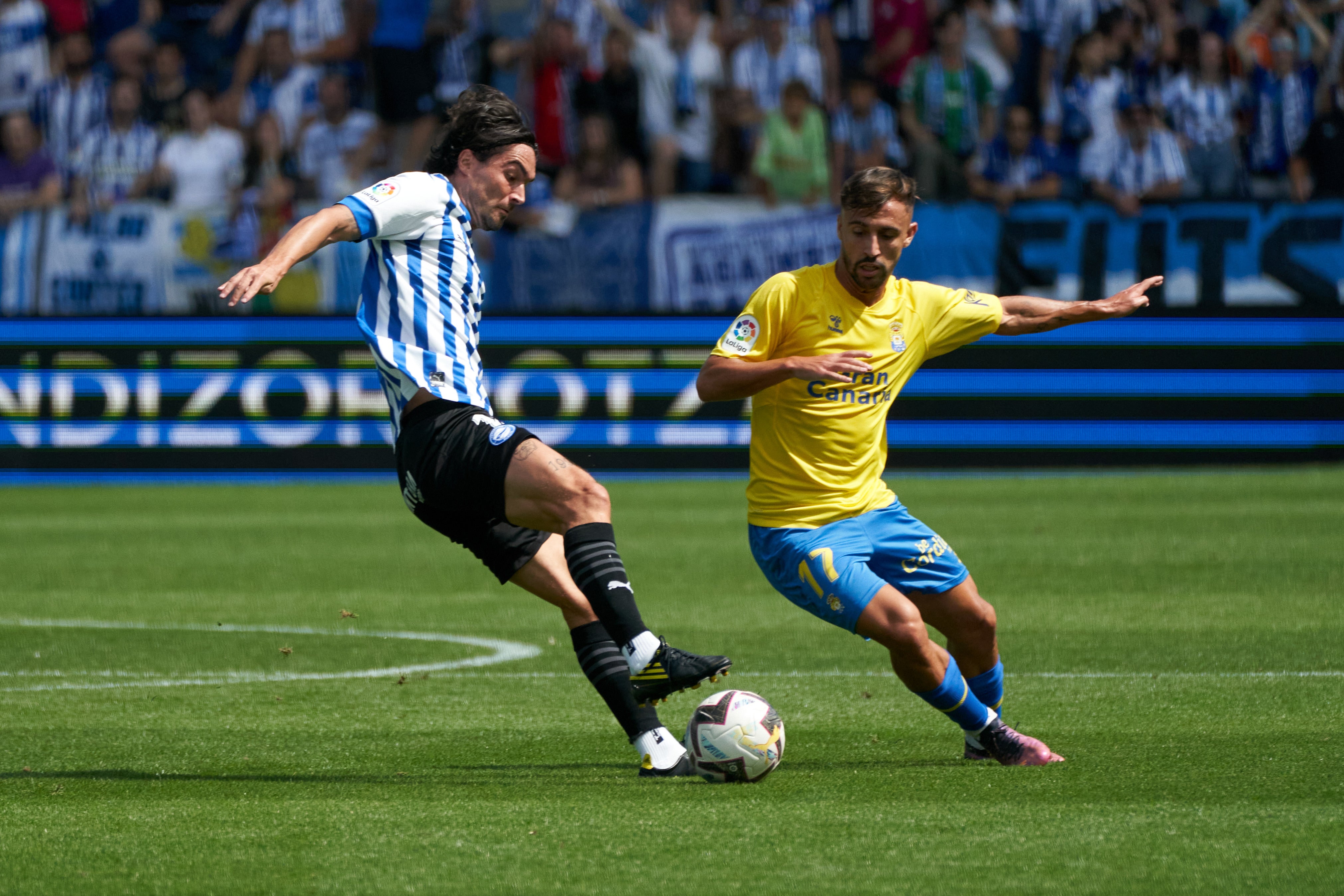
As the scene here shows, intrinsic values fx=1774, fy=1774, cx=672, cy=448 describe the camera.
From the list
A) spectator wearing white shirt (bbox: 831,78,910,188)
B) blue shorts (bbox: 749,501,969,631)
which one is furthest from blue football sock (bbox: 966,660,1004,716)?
spectator wearing white shirt (bbox: 831,78,910,188)

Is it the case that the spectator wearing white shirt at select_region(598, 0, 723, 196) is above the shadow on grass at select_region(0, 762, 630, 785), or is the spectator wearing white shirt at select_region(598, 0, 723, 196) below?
above

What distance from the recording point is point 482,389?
17.6ft

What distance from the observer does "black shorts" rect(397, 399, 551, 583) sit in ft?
16.5

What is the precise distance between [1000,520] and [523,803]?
26.2 ft

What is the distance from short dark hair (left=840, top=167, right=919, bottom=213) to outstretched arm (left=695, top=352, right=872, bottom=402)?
0.45 metres

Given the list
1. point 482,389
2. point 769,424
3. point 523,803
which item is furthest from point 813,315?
point 523,803

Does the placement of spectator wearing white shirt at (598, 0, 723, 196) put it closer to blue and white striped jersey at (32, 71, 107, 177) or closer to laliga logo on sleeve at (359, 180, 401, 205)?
blue and white striped jersey at (32, 71, 107, 177)

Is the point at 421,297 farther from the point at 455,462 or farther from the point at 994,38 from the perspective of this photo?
the point at 994,38

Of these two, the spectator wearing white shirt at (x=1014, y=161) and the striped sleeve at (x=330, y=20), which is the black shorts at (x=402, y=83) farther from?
the spectator wearing white shirt at (x=1014, y=161)

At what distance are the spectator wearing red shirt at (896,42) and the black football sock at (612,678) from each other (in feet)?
40.5

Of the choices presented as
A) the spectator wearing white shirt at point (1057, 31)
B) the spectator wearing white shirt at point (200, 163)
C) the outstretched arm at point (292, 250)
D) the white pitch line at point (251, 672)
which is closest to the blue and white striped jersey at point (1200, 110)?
the spectator wearing white shirt at point (1057, 31)

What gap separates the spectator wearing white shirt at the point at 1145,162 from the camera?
618 inches

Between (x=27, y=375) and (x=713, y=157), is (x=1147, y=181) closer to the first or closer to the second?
(x=713, y=157)

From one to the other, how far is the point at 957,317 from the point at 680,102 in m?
11.5
